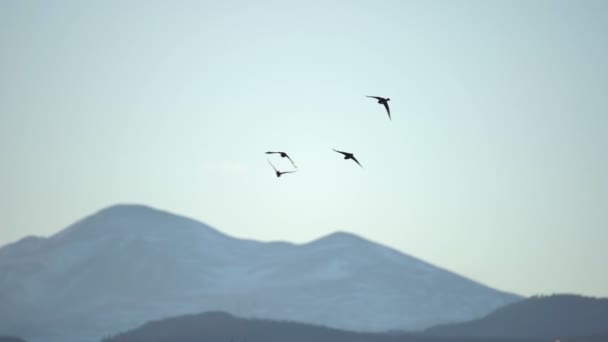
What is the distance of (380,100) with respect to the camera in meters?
84.2

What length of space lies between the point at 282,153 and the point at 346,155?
17.4 feet

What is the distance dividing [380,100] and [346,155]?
536 centimetres

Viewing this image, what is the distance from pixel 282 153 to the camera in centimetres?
8450

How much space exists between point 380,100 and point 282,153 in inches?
359

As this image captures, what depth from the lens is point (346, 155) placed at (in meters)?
83.6
